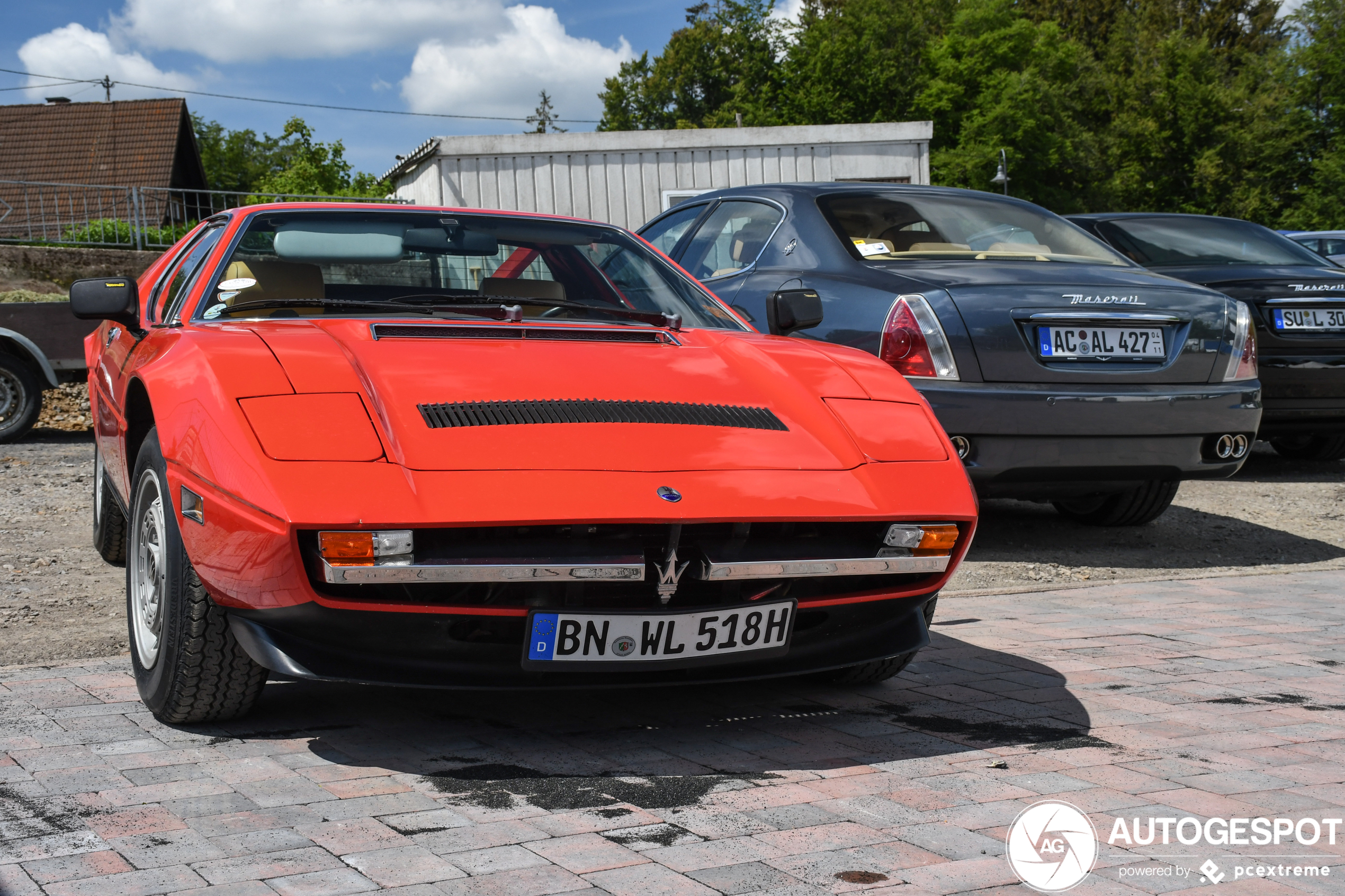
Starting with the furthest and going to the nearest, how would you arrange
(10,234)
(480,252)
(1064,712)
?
(10,234) < (480,252) < (1064,712)

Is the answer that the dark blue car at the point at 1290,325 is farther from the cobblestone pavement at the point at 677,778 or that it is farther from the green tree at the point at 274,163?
the green tree at the point at 274,163

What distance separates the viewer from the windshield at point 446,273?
12.0ft

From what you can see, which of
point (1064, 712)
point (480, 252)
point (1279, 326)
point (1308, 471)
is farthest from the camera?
point (1308, 471)

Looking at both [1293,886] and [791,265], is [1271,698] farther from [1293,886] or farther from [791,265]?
[791,265]

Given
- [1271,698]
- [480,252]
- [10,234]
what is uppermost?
[10,234]

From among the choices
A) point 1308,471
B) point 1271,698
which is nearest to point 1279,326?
point 1308,471

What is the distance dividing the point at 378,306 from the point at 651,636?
1.45 meters

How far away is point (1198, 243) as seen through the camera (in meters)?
8.19

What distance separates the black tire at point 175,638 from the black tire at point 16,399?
25.7 ft

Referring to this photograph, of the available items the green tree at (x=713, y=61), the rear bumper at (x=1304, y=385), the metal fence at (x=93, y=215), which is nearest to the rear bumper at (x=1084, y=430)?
the rear bumper at (x=1304, y=385)

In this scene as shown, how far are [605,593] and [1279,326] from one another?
602cm

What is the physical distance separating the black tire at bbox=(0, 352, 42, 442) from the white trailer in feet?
23.4

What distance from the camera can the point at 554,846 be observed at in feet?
7.48

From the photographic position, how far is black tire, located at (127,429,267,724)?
2.86m
